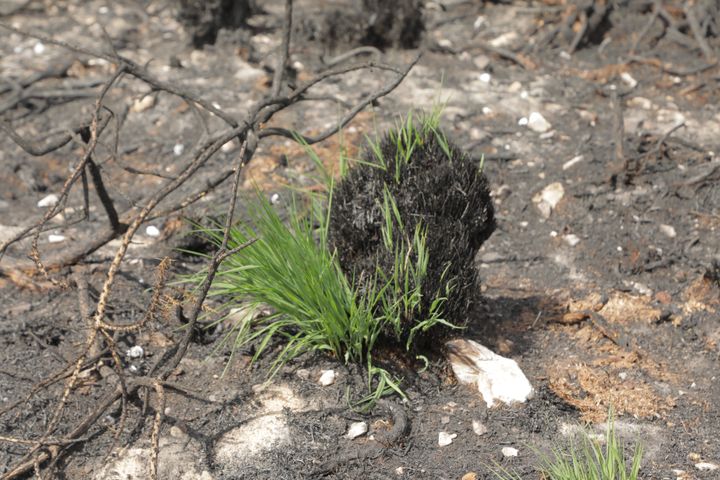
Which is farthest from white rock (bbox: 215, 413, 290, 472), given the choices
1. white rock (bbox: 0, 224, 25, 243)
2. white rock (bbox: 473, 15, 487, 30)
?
white rock (bbox: 473, 15, 487, 30)

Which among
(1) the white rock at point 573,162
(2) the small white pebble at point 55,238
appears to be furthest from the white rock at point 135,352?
(1) the white rock at point 573,162

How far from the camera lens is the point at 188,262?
14.6 feet

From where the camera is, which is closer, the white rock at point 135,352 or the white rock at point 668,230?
the white rock at point 135,352

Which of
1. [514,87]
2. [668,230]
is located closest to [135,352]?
[668,230]

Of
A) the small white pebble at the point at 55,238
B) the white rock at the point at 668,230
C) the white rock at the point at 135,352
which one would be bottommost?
the small white pebble at the point at 55,238

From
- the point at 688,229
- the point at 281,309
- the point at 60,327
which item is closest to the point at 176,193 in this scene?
the point at 60,327

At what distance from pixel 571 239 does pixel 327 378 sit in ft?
5.96

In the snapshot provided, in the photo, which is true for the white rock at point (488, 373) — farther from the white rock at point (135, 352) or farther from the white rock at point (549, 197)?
the white rock at point (549, 197)

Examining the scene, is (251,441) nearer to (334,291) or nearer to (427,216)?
(334,291)

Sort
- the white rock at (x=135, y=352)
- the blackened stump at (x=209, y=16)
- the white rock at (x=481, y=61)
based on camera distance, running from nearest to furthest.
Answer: the white rock at (x=135, y=352) → the white rock at (x=481, y=61) → the blackened stump at (x=209, y=16)

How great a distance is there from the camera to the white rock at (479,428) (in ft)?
10.9

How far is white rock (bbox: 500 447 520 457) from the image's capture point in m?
3.19

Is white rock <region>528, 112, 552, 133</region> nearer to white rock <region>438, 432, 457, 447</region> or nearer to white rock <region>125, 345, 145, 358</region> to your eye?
white rock <region>438, 432, 457, 447</region>

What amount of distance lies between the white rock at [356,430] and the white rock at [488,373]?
0.48m
